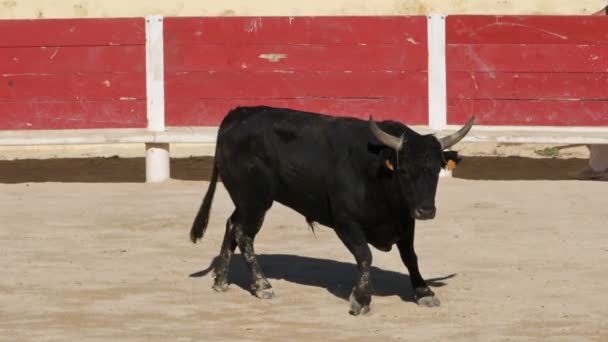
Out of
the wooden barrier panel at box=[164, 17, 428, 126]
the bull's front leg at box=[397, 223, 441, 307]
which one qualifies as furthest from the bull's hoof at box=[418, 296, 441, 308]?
Answer: the wooden barrier panel at box=[164, 17, 428, 126]

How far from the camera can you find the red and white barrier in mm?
12023

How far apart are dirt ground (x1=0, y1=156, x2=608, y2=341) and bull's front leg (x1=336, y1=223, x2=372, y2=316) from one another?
0.19 feet

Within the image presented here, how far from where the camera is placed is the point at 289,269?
8.20 metres

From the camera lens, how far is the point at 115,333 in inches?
260

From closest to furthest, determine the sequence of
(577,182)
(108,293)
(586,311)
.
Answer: (586,311) → (108,293) → (577,182)

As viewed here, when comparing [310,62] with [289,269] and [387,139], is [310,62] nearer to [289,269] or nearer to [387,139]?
[289,269]

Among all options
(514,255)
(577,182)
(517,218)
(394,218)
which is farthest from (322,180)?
(577,182)

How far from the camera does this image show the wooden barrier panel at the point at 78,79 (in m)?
12.1

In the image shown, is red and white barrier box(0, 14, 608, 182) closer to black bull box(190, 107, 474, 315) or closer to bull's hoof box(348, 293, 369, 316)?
black bull box(190, 107, 474, 315)

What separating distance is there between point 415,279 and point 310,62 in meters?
5.05

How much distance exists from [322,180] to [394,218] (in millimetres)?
394

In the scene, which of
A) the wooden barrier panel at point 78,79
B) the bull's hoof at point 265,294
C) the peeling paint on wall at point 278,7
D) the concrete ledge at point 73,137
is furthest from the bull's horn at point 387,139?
the peeling paint on wall at point 278,7

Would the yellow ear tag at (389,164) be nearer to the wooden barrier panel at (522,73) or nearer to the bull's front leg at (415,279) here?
the bull's front leg at (415,279)

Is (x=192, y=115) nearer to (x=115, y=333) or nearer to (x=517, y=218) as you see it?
(x=517, y=218)
